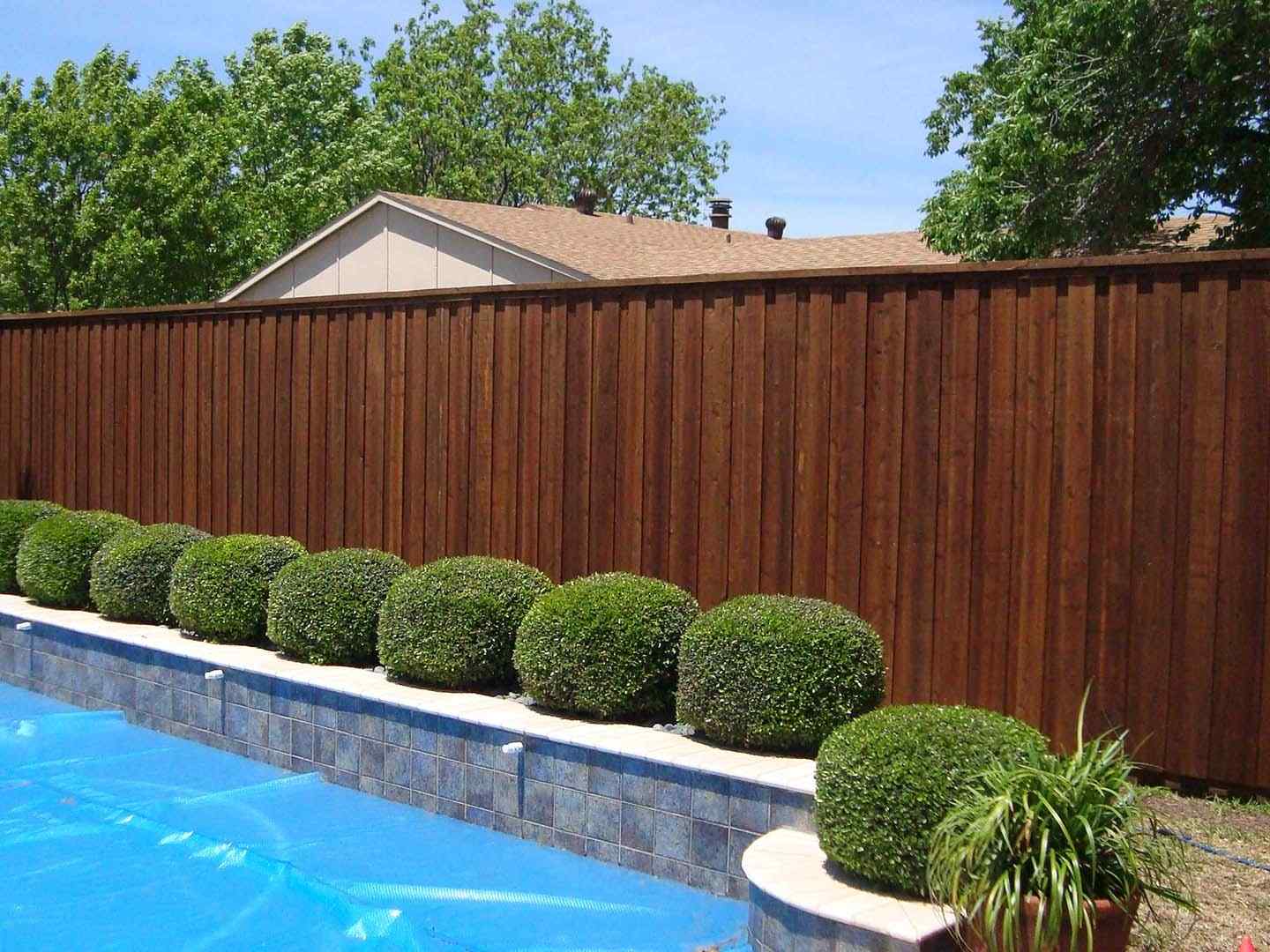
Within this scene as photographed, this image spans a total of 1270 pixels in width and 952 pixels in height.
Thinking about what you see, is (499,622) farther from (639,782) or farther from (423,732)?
(639,782)

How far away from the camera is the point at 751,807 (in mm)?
5617

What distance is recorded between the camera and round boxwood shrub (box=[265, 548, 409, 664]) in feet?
26.8

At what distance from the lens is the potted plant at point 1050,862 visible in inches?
155

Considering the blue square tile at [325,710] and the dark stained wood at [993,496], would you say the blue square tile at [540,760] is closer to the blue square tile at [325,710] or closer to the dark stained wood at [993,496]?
the blue square tile at [325,710]

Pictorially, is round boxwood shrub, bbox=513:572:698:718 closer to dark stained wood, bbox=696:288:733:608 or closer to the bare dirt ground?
dark stained wood, bbox=696:288:733:608

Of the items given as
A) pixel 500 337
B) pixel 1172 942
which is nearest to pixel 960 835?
pixel 1172 942

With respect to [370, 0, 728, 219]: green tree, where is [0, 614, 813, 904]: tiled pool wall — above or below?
below

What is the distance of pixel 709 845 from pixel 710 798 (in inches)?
8.1

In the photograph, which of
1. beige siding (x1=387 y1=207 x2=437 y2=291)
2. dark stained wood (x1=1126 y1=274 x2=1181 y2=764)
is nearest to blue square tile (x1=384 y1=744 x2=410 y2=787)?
dark stained wood (x1=1126 y1=274 x2=1181 y2=764)

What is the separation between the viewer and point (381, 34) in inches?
1766

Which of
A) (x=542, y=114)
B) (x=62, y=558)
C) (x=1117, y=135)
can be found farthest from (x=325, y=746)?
(x=542, y=114)

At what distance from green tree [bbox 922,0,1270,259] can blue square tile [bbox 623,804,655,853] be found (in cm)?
706

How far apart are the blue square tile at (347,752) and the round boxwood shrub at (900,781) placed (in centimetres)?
322

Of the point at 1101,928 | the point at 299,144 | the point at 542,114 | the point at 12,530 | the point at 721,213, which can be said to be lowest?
the point at 1101,928
